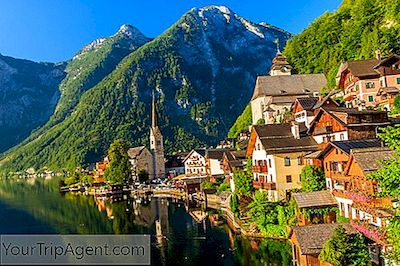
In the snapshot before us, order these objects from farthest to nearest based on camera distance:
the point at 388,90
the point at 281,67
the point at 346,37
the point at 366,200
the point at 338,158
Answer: the point at 281,67
the point at 346,37
the point at 388,90
the point at 338,158
the point at 366,200

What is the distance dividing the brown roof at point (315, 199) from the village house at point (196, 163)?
84.4m

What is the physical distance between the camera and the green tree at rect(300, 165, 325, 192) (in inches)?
1811

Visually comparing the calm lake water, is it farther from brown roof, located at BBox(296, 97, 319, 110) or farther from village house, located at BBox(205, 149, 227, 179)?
brown roof, located at BBox(296, 97, 319, 110)

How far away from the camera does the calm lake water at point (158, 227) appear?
4215cm

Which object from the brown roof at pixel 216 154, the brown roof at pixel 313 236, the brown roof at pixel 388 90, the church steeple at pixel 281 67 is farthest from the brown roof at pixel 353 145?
the church steeple at pixel 281 67

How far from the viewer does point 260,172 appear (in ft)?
184

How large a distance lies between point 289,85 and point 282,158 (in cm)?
4778

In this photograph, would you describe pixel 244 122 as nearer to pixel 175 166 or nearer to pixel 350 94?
pixel 175 166

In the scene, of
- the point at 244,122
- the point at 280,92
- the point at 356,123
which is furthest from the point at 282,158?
the point at 244,122

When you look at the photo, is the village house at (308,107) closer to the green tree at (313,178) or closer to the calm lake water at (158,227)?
the green tree at (313,178)

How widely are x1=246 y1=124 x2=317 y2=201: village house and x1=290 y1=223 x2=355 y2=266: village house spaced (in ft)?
50.3

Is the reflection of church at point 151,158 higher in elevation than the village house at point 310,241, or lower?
higher

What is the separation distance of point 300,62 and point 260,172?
7212cm

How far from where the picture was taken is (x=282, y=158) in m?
52.1
